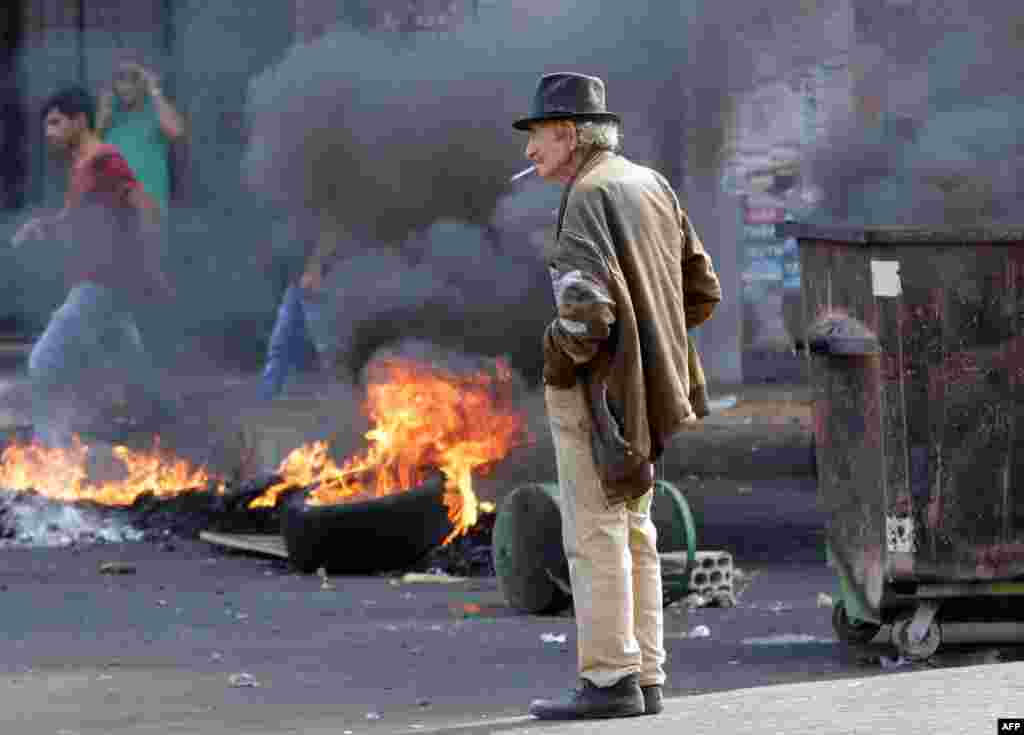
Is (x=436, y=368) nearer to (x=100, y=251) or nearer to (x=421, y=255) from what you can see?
(x=421, y=255)

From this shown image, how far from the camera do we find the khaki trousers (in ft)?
18.2

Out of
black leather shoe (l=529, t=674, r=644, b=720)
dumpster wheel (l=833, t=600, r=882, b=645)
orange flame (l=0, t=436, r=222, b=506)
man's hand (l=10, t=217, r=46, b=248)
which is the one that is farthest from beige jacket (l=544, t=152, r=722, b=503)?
man's hand (l=10, t=217, r=46, b=248)

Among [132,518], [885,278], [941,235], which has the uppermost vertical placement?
[941,235]

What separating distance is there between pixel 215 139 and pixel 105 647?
11.6 m

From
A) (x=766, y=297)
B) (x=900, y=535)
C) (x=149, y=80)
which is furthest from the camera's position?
(x=149, y=80)

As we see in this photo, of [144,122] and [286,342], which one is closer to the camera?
[286,342]

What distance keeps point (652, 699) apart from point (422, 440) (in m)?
5.46

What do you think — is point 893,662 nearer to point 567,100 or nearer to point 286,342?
point 567,100

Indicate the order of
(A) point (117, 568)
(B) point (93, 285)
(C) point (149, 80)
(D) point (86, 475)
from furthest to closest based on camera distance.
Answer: (C) point (149, 80) → (B) point (93, 285) → (D) point (86, 475) → (A) point (117, 568)

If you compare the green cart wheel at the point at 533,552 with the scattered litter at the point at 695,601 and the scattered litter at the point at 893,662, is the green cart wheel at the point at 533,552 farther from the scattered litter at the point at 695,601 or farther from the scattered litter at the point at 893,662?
the scattered litter at the point at 893,662

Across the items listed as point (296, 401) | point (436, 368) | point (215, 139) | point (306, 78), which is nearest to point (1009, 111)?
point (436, 368)

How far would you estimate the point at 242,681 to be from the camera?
6.72 m

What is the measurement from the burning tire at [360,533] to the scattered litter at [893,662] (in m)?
3.37

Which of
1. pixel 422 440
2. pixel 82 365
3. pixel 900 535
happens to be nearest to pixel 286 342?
pixel 82 365
